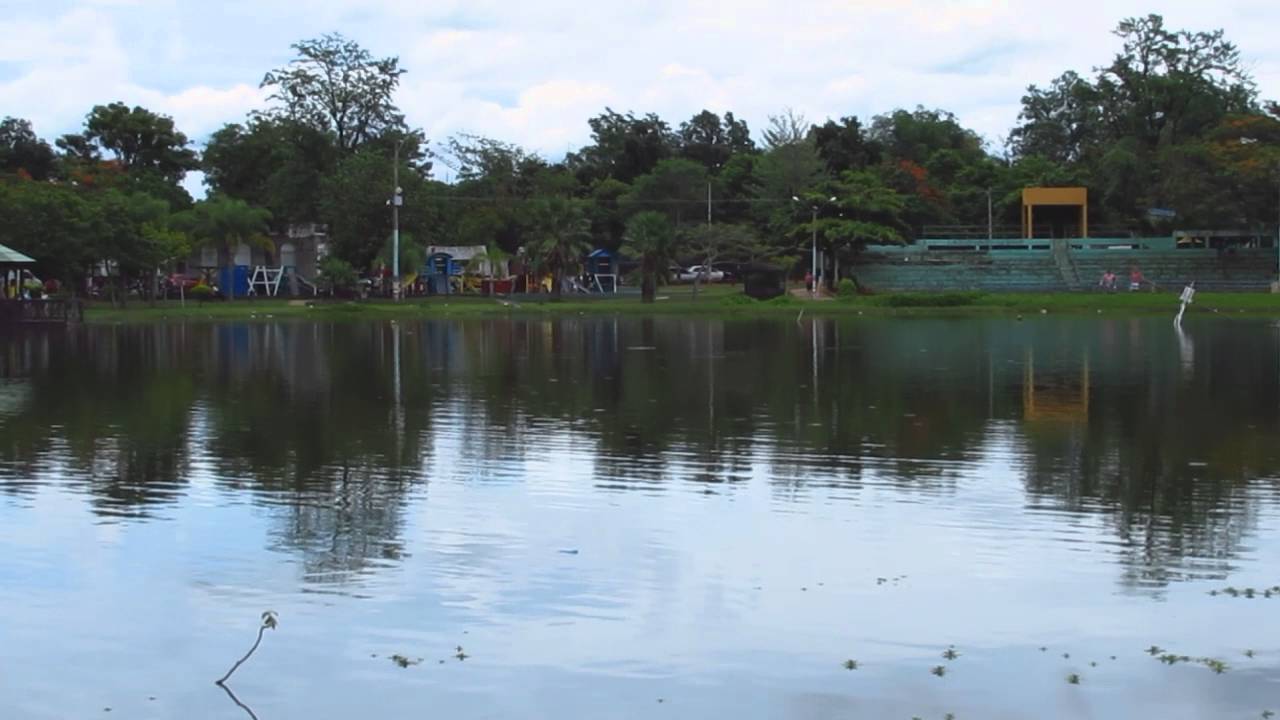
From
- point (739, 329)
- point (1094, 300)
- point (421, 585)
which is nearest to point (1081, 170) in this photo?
point (1094, 300)

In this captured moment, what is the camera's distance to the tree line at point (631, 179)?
81250 mm

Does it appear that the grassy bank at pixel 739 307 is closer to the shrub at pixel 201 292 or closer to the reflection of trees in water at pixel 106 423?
the shrub at pixel 201 292

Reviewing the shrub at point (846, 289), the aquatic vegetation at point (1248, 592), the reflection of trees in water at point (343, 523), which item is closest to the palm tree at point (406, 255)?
the shrub at point (846, 289)

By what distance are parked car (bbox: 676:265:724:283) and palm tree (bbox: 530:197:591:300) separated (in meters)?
14.2

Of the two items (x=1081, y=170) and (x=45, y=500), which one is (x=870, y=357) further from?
(x=1081, y=170)

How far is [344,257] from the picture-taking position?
86.6m

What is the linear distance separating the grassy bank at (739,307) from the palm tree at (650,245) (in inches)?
57.7

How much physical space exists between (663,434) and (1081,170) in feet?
264

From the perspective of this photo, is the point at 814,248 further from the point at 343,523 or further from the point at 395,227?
the point at 343,523

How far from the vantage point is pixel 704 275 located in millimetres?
103625

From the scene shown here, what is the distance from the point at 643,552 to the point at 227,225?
74.2m

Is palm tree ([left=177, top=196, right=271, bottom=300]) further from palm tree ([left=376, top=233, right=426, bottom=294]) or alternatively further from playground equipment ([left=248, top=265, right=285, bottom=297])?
palm tree ([left=376, top=233, right=426, bottom=294])

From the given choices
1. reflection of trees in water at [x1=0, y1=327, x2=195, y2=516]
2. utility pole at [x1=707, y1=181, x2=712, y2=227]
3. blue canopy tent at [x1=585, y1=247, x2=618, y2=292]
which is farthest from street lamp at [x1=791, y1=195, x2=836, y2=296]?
reflection of trees in water at [x1=0, y1=327, x2=195, y2=516]

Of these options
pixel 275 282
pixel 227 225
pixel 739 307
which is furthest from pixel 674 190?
pixel 227 225
